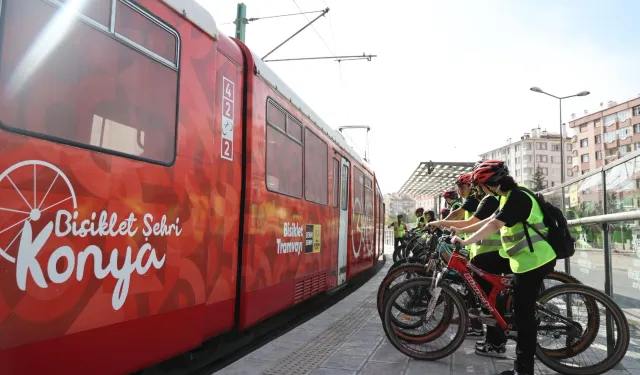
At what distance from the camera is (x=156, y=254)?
10.8 ft

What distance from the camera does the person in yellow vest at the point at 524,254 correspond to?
3711 millimetres

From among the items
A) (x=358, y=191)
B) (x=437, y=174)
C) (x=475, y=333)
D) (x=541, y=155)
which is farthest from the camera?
(x=541, y=155)

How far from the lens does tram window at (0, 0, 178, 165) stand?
7.77 feet

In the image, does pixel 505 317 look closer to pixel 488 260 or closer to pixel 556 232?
pixel 488 260

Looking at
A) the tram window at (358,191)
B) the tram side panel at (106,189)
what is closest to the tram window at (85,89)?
the tram side panel at (106,189)

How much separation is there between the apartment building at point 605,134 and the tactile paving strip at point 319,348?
2374 inches

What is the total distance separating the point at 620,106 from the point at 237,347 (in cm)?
7033

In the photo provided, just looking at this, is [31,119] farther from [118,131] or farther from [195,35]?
[195,35]

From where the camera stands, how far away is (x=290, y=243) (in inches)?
236

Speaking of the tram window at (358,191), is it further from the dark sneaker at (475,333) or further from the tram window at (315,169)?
the dark sneaker at (475,333)

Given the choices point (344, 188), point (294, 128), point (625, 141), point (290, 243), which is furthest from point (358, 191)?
point (625, 141)

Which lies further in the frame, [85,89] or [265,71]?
[265,71]

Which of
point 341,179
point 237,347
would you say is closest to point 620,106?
point 341,179

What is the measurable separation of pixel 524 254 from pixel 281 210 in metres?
2.75
